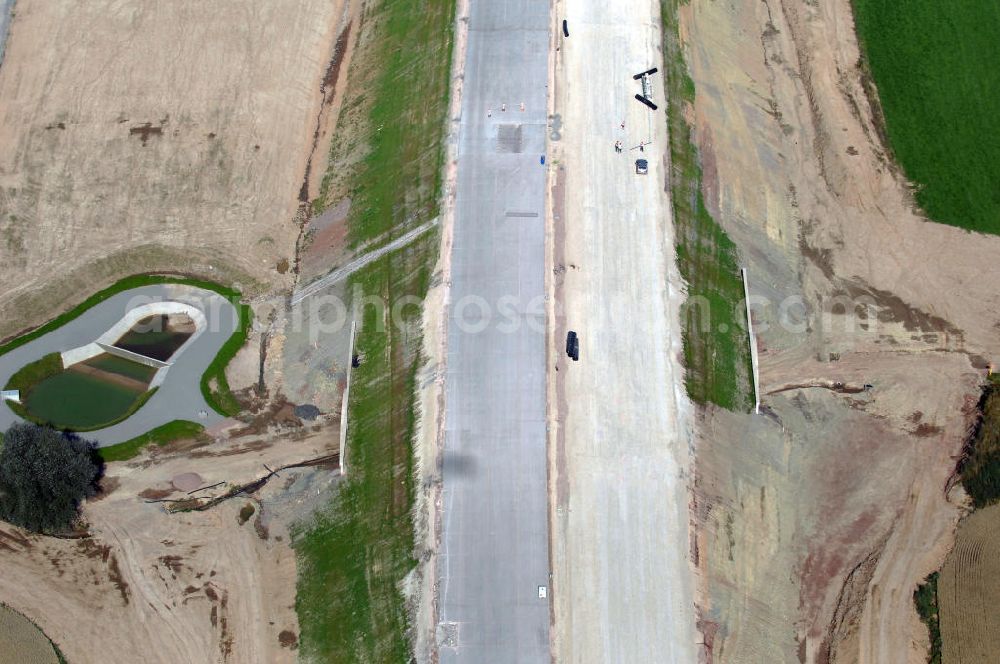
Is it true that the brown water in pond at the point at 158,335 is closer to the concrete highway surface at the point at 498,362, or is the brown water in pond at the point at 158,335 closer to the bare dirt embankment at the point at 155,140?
the bare dirt embankment at the point at 155,140

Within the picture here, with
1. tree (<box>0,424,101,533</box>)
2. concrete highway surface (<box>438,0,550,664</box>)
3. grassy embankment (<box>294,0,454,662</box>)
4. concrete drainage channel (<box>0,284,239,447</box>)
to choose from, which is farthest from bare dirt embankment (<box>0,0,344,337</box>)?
concrete highway surface (<box>438,0,550,664</box>)

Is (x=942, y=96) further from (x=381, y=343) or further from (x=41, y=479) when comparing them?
(x=41, y=479)

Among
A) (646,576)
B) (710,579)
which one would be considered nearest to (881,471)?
(710,579)

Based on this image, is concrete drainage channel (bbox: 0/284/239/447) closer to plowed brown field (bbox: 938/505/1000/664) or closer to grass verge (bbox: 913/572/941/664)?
grass verge (bbox: 913/572/941/664)

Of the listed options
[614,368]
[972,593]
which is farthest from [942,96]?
[972,593]

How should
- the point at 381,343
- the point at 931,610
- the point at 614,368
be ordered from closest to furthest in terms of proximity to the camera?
the point at 931,610 → the point at 614,368 → the point at 381,343

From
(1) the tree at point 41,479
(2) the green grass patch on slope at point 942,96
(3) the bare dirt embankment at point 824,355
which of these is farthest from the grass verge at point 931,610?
(1) the tree at point 41,479

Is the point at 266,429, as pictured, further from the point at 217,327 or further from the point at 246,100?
the point at 246,100
